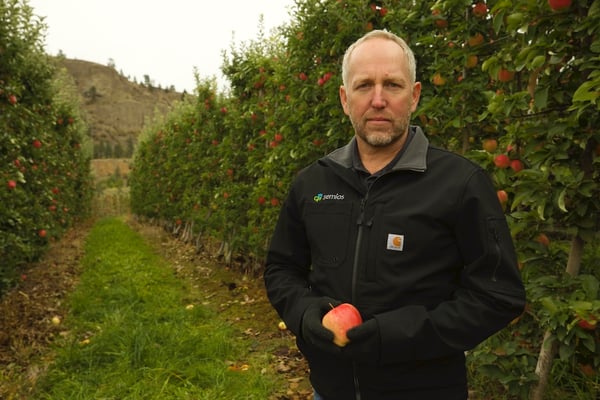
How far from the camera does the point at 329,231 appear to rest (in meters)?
1.78

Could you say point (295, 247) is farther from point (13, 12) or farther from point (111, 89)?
point (111, 89)

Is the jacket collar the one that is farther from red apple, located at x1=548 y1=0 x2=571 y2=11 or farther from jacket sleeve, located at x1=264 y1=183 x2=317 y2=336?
red apple, located at x1=548 y1=0 x2=571 y2=11

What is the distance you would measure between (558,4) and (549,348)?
206 centimetres

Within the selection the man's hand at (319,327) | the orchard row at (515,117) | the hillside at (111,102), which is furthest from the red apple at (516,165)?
the hillside at (111,102)

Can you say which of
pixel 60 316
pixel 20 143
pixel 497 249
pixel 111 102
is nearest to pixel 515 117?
pixel 497 249

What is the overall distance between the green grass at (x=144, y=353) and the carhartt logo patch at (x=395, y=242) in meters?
2.90

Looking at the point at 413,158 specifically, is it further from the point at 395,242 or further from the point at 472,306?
the point at 472,306

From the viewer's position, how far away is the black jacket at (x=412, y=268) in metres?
1.48

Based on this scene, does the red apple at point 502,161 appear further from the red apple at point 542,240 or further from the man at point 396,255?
the man at point 396,255

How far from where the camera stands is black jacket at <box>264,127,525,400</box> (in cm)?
148

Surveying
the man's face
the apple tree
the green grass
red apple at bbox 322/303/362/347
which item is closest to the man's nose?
the man's face

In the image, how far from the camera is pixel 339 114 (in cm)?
498

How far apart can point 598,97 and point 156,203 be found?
63.7 feet

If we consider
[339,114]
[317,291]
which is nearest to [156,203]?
[339,114]
